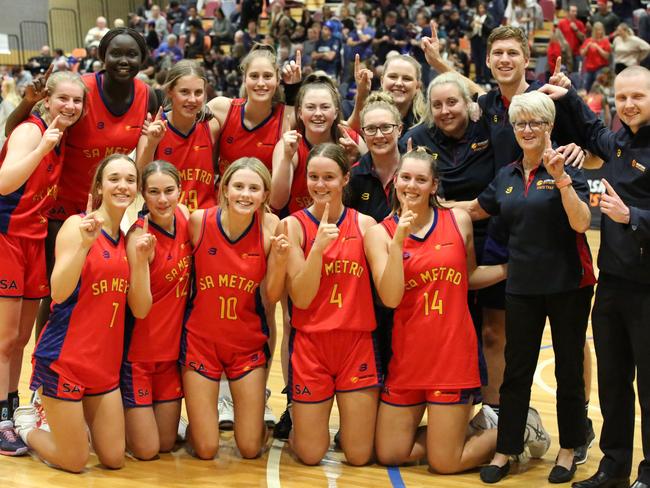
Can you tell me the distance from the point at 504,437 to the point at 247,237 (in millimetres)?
1612

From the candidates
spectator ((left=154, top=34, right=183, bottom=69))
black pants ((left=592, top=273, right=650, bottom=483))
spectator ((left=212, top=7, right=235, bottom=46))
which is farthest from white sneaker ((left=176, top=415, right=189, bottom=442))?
spectator ((left=212, top=7, right=235, bottom=46))

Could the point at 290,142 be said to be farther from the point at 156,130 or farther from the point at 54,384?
the point at 54,384

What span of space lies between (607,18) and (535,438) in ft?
37.2

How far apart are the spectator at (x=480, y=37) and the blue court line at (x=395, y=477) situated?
10.9m

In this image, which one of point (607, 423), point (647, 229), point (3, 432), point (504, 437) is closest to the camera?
point (647, 229)

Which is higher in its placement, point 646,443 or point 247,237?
point 247,237

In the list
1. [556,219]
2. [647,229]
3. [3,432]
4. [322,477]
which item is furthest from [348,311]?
[3,432]

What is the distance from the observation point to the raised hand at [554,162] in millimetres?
3816

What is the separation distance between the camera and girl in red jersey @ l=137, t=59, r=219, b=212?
485 centimetres

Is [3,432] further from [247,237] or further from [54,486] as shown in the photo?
[247,237]

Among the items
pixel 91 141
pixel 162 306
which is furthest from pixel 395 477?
pixel 91 141

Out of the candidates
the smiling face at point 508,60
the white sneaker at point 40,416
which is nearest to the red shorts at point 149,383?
the white sneaker at point 40,416

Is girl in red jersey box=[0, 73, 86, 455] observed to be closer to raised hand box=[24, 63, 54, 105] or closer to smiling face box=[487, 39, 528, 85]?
raised hand box=[24, 63, 54, 105]

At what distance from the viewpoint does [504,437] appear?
169 inches
